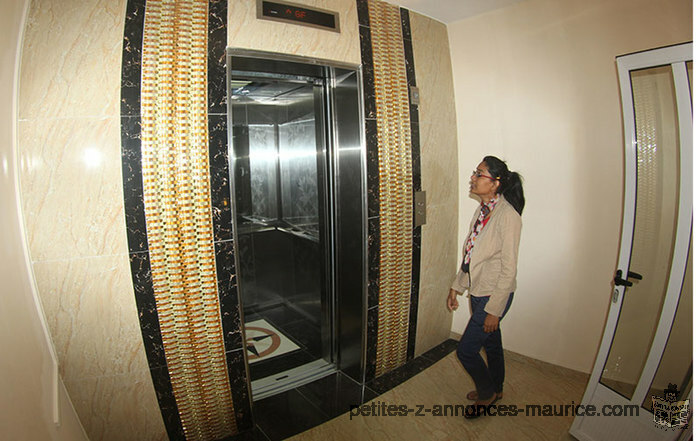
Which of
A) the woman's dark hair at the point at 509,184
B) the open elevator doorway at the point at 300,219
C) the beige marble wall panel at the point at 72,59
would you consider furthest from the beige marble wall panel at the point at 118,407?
the woman's dark hair at the point at 509,184

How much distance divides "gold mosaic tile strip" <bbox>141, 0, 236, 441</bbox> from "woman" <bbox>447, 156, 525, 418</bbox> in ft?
5.26

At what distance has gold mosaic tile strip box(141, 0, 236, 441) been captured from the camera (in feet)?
6.03

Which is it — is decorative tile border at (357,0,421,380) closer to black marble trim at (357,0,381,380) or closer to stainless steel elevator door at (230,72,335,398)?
black marble trim at (357,0,381,380)

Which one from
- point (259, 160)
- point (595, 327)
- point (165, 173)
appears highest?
point (259, 160)

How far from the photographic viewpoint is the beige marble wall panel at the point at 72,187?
1648mm

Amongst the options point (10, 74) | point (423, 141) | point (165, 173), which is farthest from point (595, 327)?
point (10, 74)

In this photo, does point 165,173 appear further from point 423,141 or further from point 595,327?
point 595,327

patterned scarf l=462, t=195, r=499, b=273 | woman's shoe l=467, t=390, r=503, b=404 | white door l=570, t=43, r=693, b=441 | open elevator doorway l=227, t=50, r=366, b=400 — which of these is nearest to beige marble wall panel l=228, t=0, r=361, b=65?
open elevator doorway l=227, t=50, r=366, b=400

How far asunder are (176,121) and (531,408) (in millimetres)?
2875

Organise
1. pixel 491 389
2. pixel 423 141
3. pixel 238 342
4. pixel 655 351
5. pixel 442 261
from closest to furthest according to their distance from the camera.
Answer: pixel 655 351
pixel 238 342
pixel 491 389
pixel 423 141
pixel 442 261

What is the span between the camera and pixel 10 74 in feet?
4.88

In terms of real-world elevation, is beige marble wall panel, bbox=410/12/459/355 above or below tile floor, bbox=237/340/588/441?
above

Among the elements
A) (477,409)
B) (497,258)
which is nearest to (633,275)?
(497,258)

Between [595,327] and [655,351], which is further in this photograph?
[595,327]
